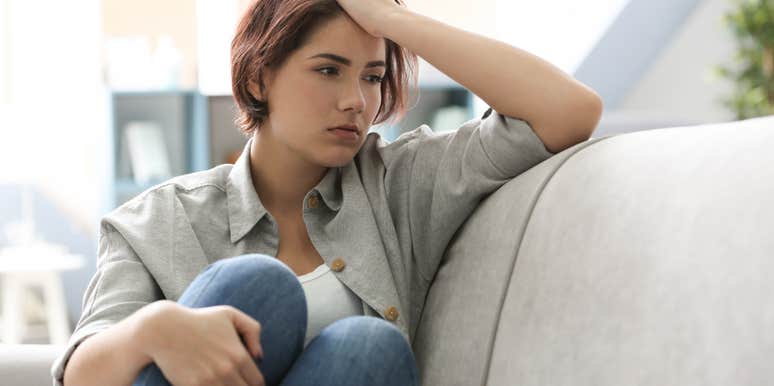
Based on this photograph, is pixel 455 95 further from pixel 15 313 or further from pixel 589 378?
pixel 589 378

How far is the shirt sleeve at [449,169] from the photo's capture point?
1.24 meters

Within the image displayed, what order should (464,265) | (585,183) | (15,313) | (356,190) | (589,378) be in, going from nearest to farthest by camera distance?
(589,378), (585,183), (464,265), (356,190), (15,313)

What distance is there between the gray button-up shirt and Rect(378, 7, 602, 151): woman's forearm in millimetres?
24

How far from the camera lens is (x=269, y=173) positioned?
1.43 metres

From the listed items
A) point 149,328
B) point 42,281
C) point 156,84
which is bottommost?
point 42,281

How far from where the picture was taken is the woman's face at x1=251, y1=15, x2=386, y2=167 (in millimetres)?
1330

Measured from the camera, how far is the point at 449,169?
130 centimetres

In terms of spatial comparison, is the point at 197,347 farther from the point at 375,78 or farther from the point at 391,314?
the point at 375,78

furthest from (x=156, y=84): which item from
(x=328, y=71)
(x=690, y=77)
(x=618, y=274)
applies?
(x=618, y=274)

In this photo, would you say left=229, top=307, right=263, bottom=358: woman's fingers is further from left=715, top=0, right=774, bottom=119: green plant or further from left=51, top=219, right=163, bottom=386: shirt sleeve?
left=715, top=0, right=774, bottom=119: green plant

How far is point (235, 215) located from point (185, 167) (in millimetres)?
3334

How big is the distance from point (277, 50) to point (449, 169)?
0.91 feet

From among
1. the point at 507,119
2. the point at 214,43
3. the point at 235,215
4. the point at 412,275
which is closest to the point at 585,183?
the point at 507,119

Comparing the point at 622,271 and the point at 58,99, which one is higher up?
the point at 622,271
